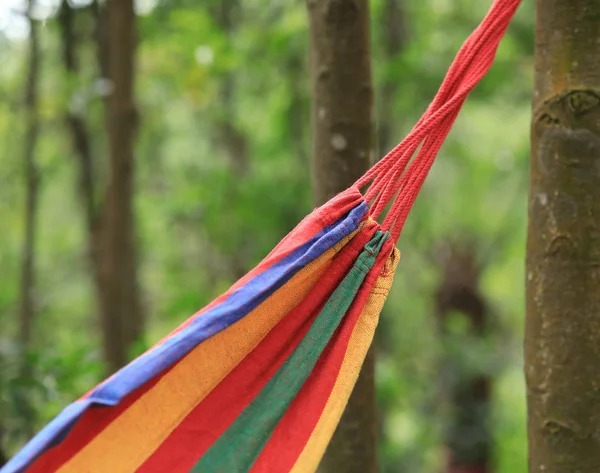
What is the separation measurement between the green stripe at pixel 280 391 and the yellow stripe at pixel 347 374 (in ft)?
0.12

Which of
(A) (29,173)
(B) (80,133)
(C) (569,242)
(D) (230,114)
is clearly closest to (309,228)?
(C) (569,242)

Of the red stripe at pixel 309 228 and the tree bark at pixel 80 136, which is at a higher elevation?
the tree bark at pixel 80 136

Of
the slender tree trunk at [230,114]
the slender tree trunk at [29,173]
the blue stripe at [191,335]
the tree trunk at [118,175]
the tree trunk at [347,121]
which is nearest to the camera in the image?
the blue stripe at [191,335]

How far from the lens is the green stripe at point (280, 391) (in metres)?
1.09

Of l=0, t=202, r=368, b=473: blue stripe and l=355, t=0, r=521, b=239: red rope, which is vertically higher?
l=355, t=0, r=521, b=239: red rope

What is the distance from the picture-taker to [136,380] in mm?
974

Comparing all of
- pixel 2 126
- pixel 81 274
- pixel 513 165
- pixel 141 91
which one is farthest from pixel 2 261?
pixel 513 165

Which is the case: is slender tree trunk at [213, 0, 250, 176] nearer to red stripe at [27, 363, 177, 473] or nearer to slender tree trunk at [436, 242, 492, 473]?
slender tree trunk at [436, 242, 492, 473]

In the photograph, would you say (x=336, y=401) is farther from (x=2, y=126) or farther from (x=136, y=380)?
(x=2, y=126)

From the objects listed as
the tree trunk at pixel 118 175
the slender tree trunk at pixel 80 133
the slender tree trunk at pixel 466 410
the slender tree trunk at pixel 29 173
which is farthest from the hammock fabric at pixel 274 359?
the slender tree trunk at pixel 29 173

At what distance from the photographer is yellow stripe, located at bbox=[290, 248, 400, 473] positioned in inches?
42.6

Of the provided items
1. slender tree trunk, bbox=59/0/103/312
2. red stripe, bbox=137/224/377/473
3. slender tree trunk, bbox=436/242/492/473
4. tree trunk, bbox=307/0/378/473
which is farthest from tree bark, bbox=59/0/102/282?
red stripe, bbox=137/224/377/473

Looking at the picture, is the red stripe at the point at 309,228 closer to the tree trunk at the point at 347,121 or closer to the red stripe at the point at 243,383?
the red stripe at the point at 243,383

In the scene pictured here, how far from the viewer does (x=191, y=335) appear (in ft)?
3.37
